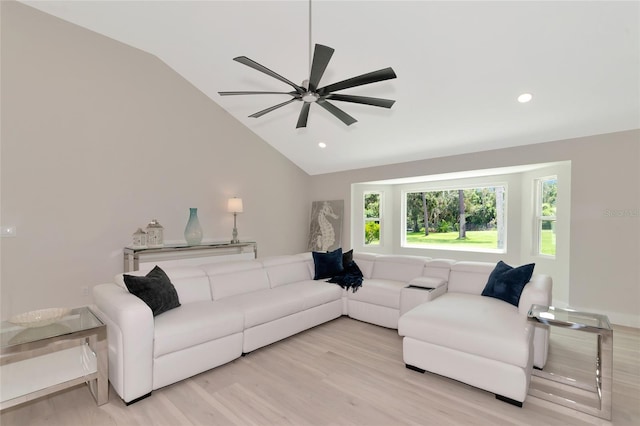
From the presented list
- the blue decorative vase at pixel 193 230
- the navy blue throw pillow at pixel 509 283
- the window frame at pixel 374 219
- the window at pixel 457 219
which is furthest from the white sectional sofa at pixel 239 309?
the window at pixel 457 219

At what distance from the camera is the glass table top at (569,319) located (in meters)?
2.06

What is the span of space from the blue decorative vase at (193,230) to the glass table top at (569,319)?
440cm

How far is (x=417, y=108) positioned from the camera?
4.09 meters

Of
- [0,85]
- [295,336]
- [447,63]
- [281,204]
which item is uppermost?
[447,63]

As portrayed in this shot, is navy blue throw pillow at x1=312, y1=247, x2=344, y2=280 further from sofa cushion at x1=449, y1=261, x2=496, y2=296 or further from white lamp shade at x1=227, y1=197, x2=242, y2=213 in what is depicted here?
white lamp shade at x1=227, y1=197, x2=242, y2=213

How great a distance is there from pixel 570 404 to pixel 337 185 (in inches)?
201

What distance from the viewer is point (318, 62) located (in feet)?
6.78

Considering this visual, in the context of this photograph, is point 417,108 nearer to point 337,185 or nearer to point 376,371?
point 337,185

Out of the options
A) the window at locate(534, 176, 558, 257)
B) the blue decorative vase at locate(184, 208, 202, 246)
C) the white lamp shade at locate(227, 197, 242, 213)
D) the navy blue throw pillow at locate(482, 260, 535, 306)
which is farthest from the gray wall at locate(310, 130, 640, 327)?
the blue decorative vase at locate(184, 208, 202, 246)

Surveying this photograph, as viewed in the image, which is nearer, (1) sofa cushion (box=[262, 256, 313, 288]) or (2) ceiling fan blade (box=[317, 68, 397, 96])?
(2) ceiling fan blade (box=[317, 68, 397, 96])

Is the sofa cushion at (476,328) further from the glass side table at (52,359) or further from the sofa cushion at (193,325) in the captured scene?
the glass side table at (52,359)

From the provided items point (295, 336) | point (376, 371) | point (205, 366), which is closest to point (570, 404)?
point (376, 371)

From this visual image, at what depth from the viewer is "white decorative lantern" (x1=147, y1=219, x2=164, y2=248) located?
4.38m

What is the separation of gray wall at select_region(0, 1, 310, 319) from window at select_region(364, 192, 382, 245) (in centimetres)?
305
